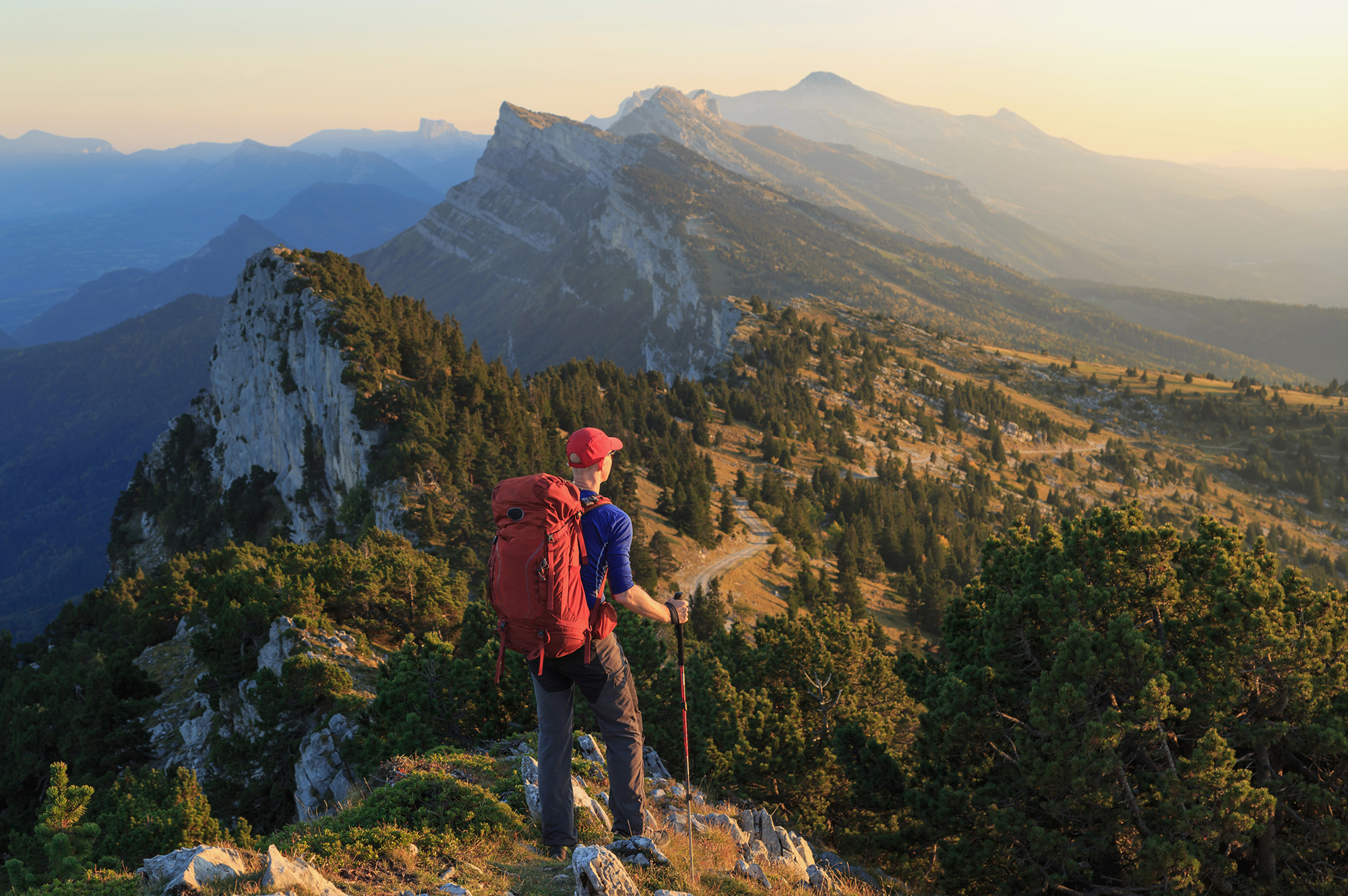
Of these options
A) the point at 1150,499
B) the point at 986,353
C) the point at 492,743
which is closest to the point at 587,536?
the point at 492,743

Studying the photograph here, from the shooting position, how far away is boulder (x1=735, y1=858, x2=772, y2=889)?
8.27 metres

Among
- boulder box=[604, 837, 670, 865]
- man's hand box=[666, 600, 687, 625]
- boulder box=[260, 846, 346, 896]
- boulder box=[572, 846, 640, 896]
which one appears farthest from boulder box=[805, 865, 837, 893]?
boulder box=[260, 846, 346, 896]

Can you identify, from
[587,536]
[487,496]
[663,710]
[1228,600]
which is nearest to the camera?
[587,536]

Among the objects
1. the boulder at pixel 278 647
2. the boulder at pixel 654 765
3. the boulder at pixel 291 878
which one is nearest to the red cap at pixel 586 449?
the boulder at pixel 291 878

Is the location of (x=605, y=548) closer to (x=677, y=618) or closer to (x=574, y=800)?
(x=677, y=618)

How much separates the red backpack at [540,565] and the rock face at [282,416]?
42.6 meters

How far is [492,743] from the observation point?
47.3ft

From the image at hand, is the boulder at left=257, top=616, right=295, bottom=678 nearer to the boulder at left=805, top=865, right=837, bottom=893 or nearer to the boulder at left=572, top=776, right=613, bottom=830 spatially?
the boulder at left=572, top=776, right=613, bottom=830

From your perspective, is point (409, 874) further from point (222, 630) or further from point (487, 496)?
point (487, 496)

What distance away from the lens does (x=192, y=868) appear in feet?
20.1

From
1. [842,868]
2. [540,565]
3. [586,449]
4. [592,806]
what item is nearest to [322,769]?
[592,806]

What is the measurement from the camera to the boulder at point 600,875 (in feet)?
21.4

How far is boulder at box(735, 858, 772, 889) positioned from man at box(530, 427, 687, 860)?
1290 mm

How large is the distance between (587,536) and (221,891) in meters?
4.16
